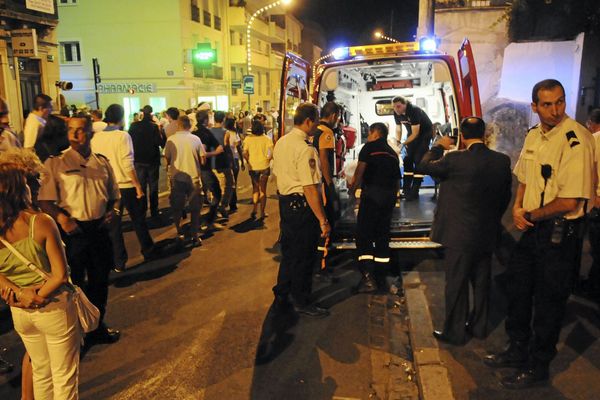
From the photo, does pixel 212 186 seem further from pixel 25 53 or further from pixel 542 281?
pixel 25 53

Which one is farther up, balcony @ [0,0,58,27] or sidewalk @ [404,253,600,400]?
balcony @ [0,0,58,27]

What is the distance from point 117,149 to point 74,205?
2042 mm

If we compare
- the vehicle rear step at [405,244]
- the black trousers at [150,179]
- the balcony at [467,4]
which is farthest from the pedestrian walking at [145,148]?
the balcony at [467,4]

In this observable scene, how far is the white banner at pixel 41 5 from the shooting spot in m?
14.8

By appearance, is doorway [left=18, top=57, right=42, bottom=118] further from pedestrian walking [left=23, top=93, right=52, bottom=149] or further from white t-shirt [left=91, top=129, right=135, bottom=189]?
white t-shirt [left=91, top=129, right=135, bottom=189]

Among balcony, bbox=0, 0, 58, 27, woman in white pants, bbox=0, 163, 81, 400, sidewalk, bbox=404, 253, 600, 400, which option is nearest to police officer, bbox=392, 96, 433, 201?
sidewalk, bbox=404, 253, 600, 400

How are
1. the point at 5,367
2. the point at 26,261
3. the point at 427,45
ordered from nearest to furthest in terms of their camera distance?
the point at 26,261 → the point at 5,367 → the point at 427,45

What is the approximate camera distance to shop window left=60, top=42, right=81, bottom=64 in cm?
2798

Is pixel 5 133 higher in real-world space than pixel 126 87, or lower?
lower

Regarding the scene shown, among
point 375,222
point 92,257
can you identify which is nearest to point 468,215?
point 375,222

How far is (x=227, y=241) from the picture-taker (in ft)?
25.6

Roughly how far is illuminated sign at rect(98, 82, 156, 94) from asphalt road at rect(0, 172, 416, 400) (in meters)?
22.6

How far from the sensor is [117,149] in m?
6.29

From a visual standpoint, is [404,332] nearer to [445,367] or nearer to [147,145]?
[445,367]
